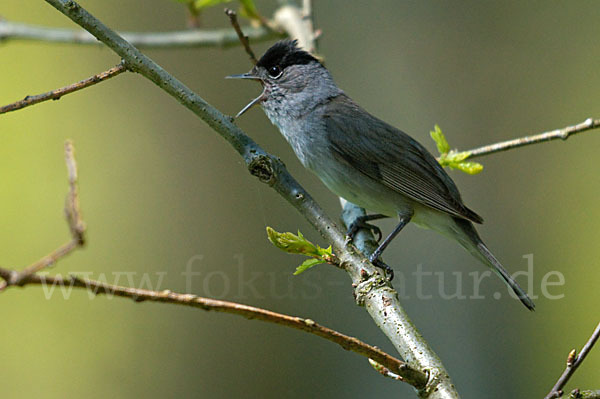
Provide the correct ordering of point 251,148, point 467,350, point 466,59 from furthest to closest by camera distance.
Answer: point 466,59 → point 467,350 → point 251,148

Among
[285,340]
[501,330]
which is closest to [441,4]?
[501,330]

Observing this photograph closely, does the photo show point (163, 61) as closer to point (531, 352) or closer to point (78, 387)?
point (78, 387)

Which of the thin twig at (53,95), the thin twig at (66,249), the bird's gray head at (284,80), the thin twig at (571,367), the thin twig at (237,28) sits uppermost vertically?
the bird's gray head at (284,80)

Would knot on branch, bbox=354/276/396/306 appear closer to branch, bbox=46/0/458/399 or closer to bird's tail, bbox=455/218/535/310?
branch, bbox=46/0/458/399

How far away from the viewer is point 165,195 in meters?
6.16

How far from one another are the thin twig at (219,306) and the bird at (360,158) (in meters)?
1.67

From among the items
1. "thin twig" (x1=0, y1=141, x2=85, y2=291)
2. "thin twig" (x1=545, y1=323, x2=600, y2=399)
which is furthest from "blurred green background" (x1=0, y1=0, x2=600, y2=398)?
"thin twig" (x1=0, y1=141, x2=85, y2=291)

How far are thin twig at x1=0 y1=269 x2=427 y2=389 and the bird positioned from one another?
167 centimetres

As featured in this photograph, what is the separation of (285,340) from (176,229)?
1.57 meters

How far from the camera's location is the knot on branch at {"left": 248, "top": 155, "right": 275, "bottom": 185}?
2.58 meters

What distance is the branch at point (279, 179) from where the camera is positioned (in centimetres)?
219

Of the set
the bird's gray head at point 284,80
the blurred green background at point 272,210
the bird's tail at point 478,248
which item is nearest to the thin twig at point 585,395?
the bird's tail at point 478,248

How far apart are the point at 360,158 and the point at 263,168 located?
134 centimetres

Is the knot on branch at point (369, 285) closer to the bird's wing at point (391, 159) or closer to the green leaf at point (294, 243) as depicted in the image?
the green leaf at point (294, 243)
